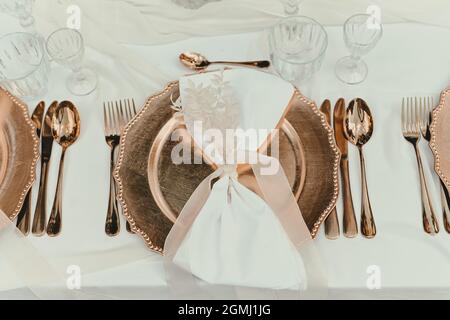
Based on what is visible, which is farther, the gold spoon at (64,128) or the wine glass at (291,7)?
the wine glass at (291,7)

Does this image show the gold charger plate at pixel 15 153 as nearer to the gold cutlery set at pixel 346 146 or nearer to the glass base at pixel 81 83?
the glass base at pixel 81 83

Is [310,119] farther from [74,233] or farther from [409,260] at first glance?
[74,233]

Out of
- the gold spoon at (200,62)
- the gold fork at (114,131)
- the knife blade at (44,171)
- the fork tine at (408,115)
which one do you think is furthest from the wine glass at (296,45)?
the knife blade at (44,171)

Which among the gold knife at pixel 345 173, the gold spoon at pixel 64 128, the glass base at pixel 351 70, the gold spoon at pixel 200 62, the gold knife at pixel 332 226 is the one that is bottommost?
the gold knife at pixel 332 226

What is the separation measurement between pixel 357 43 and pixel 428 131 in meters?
0.18

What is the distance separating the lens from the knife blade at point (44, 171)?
0.68m

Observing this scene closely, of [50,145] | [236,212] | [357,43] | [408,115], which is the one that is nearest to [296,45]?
[357,43]

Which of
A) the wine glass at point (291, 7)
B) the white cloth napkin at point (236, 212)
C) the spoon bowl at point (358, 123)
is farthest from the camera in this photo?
the wine glass at point (291, 7)

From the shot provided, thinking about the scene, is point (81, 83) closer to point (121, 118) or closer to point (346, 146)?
point (121, 118)

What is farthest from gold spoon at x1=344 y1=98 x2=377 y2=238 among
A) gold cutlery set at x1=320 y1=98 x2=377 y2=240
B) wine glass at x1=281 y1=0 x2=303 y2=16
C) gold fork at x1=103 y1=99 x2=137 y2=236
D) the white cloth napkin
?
gold fork at x1=103 y1=99 x2=137 y2=236

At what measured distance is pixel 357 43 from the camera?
733mm

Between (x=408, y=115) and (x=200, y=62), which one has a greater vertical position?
(x=200, y=62)

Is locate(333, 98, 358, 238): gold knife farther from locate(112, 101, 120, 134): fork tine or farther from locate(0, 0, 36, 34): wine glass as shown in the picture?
locate(0, 0, 36, 34): wine glass
